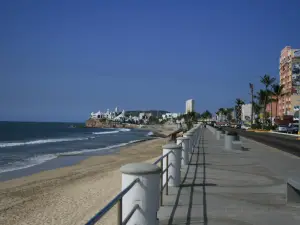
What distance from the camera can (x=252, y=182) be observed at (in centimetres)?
925

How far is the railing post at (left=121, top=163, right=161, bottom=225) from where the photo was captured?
4484 millimetres

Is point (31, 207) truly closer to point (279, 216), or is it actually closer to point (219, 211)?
point (219, 211)

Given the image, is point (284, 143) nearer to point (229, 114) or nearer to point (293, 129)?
point (293, 129)

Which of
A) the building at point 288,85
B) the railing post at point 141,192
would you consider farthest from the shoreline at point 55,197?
the building at point 288,85

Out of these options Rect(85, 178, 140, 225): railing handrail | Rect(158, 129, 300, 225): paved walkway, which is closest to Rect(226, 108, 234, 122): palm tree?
Rect(158, 129, 300, 225): paved walkway

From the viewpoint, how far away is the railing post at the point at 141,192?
4484 mm

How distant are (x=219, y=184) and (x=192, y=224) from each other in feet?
11.8

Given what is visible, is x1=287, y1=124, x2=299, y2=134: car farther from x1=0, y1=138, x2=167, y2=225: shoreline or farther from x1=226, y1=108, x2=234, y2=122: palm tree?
x1=226, y1=108, x2=234, y2=122: palm tree

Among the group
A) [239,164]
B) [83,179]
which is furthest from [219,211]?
[83,179]

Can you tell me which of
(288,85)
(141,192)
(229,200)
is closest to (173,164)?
(229,200)

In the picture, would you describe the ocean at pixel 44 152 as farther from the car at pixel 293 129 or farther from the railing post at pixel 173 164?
the car at pixel 293 129

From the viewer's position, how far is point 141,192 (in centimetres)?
457

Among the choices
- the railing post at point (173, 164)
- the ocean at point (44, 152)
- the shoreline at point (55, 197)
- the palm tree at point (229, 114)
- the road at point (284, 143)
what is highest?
the palm tree at point (229, 114)

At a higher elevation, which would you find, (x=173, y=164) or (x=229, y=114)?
(x=229, y=114)
